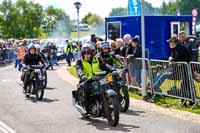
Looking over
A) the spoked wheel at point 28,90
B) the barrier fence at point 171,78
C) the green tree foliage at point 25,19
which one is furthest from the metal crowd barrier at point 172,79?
the green tree foliage at point 25,19

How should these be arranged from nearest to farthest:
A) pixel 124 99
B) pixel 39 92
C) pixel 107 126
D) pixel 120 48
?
pixel 107 126, pixel 124 99, pixel 39 92, pixel 120 48

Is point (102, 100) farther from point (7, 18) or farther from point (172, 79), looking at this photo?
point (7, 18)

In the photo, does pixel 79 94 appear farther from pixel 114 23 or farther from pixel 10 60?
pixel 10 60

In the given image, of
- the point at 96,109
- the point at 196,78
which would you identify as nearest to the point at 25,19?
the point at 196,78

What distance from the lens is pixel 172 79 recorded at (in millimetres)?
13672

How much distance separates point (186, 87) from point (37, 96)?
476 cm

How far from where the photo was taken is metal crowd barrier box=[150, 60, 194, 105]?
13109 millimetres

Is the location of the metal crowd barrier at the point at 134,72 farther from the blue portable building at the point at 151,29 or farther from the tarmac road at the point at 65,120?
the blue portable building at the point at 151,29

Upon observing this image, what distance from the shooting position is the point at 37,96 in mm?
15703

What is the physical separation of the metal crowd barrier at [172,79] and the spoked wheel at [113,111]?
301cm

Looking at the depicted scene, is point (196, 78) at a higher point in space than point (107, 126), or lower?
higher

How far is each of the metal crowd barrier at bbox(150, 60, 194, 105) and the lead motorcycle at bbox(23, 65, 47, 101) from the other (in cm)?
331

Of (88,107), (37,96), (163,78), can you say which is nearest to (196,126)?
(88,107)

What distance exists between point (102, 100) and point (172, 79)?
10.9 feet
